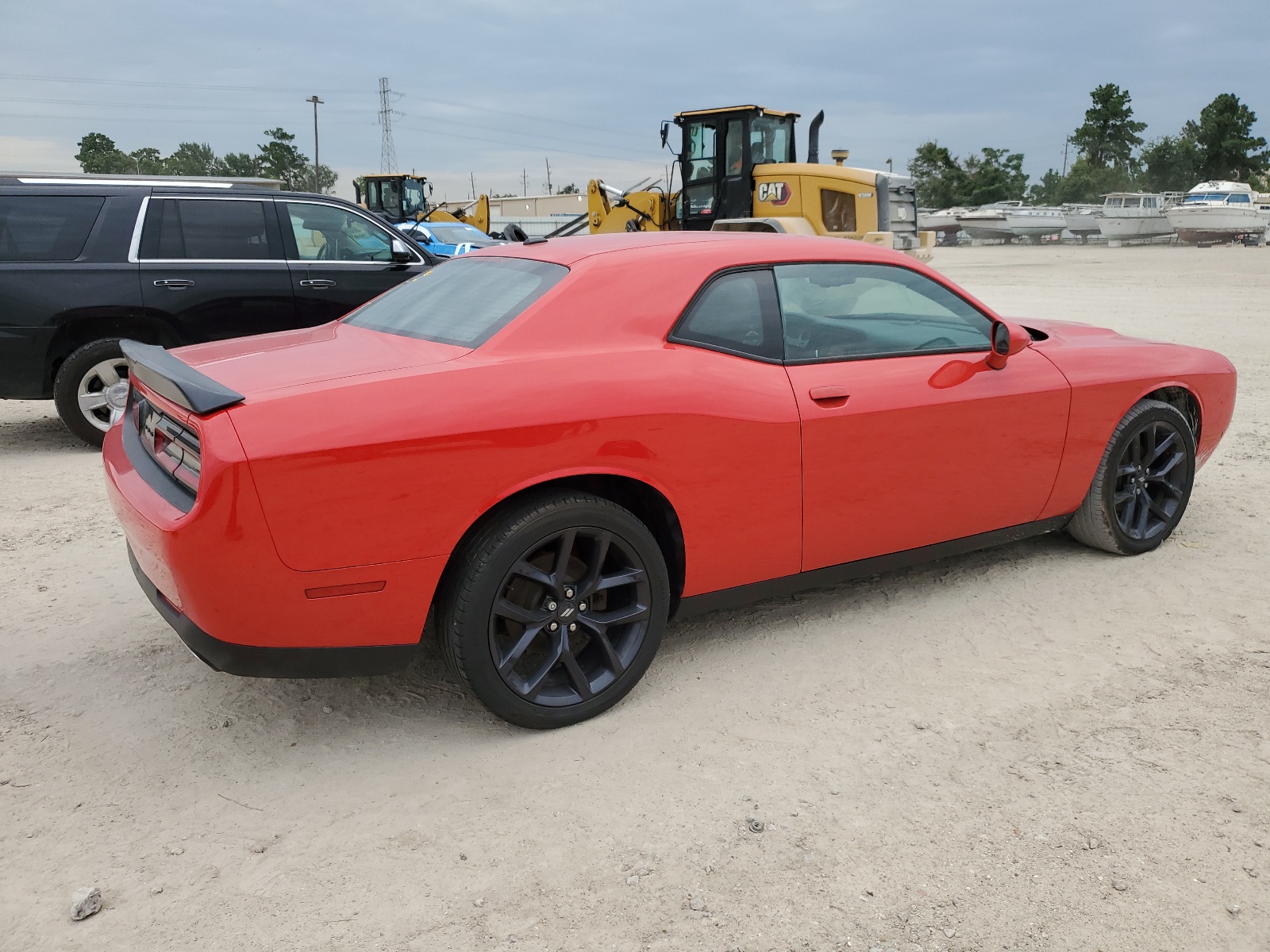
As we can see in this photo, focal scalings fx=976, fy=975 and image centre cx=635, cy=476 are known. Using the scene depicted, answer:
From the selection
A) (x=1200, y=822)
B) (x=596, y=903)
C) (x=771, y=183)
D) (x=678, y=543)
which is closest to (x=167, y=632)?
(x=678, y=543)

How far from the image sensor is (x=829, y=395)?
11.2ft

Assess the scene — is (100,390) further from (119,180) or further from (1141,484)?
(1141,484)

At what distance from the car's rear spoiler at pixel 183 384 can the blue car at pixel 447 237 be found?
12942 millimetres

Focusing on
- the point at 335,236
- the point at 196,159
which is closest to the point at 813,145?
the point at 335,236

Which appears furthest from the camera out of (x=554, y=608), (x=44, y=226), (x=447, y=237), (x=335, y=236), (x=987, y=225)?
(x=987, y=225)

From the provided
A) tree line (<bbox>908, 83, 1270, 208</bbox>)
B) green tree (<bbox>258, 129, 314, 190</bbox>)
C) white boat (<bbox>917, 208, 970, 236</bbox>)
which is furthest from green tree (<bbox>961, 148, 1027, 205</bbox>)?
green tree (<bbox>258, 129, 314, 190</bbox>)

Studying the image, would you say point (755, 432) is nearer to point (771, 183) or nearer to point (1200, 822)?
point (1200, 822)

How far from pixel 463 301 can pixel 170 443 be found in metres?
1.10

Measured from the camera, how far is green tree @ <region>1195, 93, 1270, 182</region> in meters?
71.4

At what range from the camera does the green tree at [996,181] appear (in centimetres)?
7938

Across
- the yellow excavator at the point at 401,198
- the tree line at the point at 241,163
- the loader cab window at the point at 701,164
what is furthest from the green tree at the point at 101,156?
the loader cab window at the point at 701,164

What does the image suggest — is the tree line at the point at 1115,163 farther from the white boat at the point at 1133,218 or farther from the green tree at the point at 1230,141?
the white boat at the point at 1133,218

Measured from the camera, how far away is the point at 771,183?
51.4ft

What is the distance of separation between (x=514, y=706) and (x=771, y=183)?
1402cm
